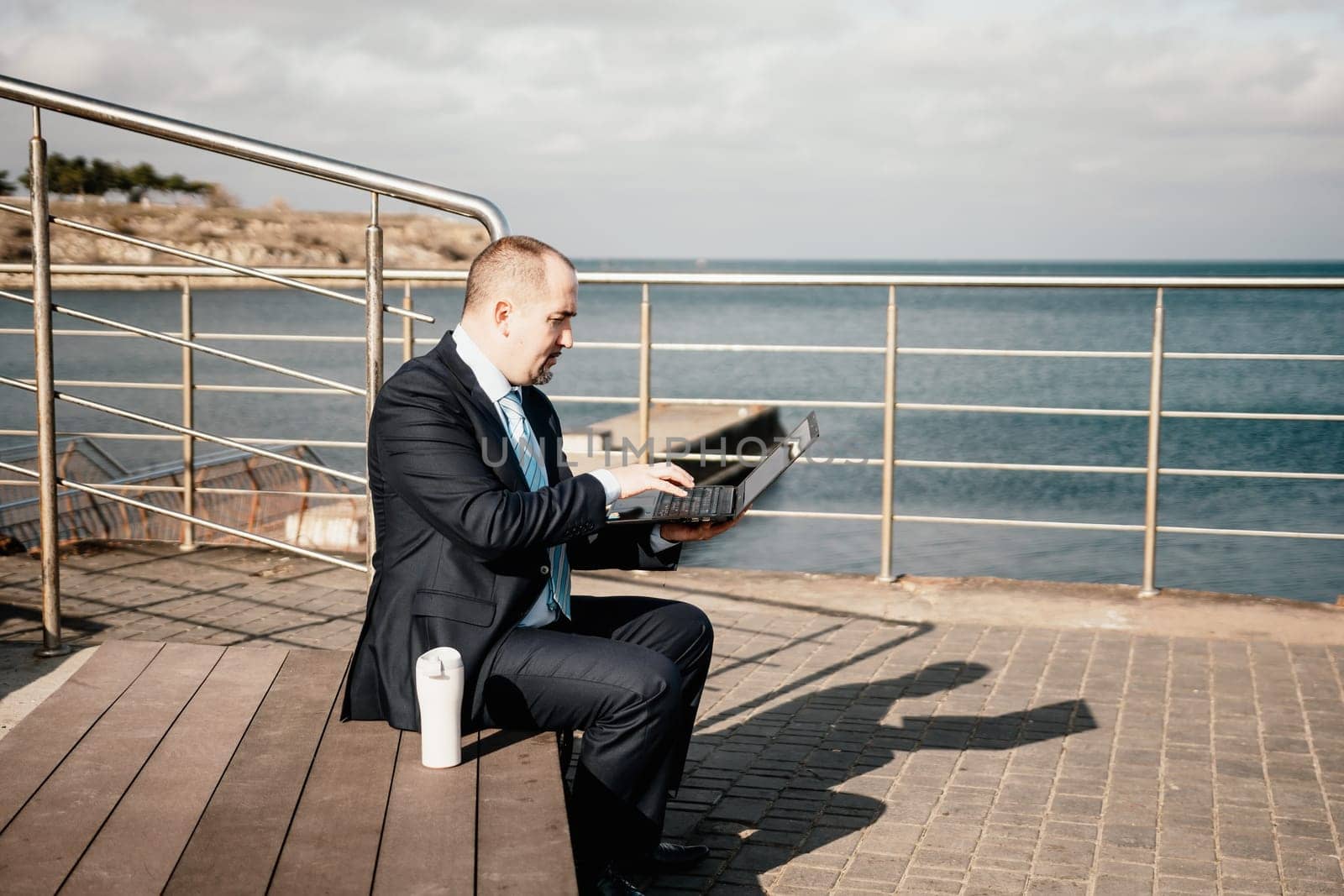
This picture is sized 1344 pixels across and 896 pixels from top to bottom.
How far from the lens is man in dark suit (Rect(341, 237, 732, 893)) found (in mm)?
2625

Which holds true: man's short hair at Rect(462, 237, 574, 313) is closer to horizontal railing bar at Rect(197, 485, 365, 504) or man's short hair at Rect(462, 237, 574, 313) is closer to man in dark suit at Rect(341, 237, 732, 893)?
man in dark suit at Rect(341, 237, 732, 893)

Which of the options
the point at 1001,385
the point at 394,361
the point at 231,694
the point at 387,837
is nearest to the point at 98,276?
the point at 231,694

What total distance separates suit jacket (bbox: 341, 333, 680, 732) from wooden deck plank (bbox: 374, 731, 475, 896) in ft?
0.58

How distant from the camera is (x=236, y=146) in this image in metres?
3.30

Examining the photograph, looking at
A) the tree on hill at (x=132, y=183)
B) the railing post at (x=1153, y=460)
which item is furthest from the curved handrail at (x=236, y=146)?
the tree on hill at (x=132, y=183)

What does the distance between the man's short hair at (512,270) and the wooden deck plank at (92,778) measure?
1053mm

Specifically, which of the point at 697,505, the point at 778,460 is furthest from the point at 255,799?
the point at 778,460

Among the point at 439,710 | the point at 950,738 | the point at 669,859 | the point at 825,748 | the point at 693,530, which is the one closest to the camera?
the point at 439,710

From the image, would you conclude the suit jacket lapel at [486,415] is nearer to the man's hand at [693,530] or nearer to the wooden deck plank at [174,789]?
the man's hand at [693,530]

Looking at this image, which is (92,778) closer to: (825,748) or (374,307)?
(374,307)

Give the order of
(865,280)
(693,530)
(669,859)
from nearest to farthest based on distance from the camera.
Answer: (693,530), (669,859), (865,280)

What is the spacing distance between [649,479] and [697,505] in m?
0.14

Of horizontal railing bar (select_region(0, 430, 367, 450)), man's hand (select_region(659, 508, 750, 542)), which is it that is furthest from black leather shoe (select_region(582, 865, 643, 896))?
horizontal railing bar (select_region(0, 430, 367, 450))

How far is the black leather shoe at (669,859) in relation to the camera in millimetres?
3207
